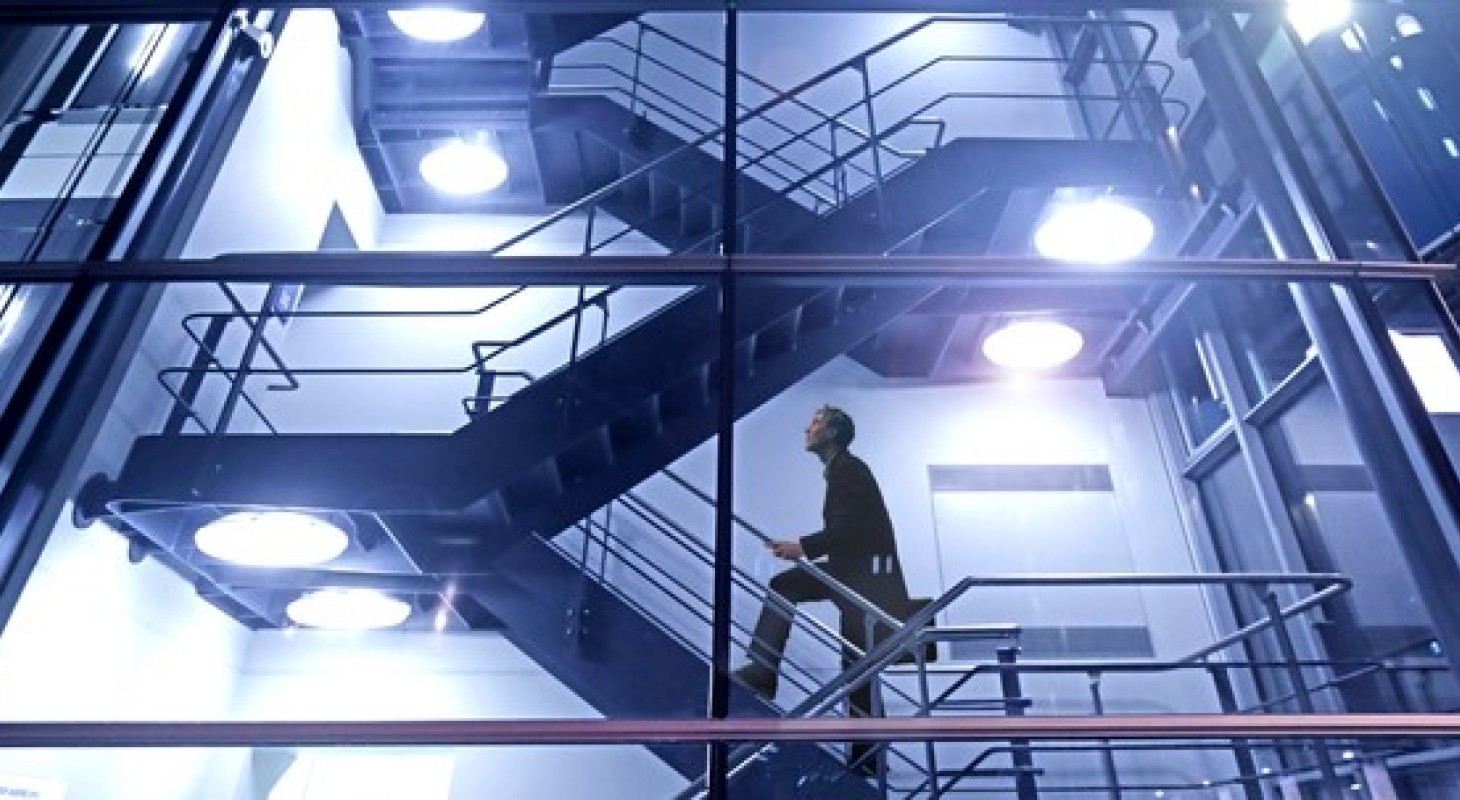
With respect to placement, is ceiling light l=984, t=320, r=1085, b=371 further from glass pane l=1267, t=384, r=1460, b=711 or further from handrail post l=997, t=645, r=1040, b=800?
handrail post l=997, t=645, r=1040, b=800

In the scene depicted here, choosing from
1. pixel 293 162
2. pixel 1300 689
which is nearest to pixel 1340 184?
pixel 1300 689

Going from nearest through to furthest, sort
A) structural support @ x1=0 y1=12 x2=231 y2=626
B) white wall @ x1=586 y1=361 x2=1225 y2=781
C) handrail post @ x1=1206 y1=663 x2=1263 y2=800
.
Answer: structural support @ x1=0 y1=12 x2=231 y2=626 → handrail post @ x1=1206 y1=663 x2=1263 y2=800 → white wall @ x1=586 y1=361 x2=1225 y2=781

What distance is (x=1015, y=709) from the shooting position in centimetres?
319

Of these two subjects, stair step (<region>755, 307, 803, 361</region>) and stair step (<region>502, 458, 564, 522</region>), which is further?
stair step (<region>755, 307, 803, 361</region>)

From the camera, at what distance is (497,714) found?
4676mm

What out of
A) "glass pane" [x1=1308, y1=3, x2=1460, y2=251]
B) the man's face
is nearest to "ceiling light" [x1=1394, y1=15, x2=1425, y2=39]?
"glass pane" [x1=1308, y1=3, x2=1460, y2=251]

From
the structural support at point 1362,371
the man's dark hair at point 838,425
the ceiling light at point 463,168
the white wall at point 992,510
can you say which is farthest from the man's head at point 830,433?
the ceiling light at point 463,168

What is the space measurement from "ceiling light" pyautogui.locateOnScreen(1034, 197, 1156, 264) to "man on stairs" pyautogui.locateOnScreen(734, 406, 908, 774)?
6.06 feet

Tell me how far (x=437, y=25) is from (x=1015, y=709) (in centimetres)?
459

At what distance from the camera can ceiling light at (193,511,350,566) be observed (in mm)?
3439

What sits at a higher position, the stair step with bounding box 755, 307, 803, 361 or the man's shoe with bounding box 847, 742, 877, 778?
the stair step with bounding box 755, 307, 803, 361

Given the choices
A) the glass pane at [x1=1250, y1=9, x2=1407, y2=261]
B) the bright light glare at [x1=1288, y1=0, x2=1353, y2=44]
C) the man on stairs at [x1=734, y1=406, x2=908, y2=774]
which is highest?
the bright light glare at [x1=1288, y1=0, x2=1353, y2=44]

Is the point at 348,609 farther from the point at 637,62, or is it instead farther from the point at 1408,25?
the point at 1408,25

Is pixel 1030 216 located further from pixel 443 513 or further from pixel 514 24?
pixel 443 513
